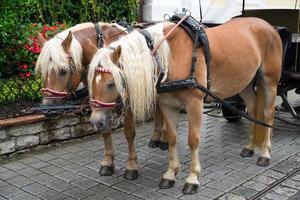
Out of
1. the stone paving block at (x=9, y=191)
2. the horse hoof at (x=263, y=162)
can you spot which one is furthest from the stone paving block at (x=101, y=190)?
Answer: the horse hoof at (x=263, y=162)

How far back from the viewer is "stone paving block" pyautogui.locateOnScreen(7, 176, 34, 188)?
4277 millimetres

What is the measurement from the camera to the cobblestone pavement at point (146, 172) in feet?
13.0

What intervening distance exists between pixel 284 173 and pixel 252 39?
4.99 ft

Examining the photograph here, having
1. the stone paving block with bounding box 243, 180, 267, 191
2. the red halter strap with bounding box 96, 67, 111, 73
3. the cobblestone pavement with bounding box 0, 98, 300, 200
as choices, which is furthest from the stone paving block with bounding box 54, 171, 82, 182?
the stone paving block with bounding box 243, 180, 267, 191

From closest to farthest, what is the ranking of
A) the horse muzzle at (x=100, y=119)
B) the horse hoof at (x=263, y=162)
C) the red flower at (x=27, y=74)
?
the horse muzzle at (x=100, y=119) < the horse hoof at (x=263, y=162) < the red flower at (x=27, y=74)

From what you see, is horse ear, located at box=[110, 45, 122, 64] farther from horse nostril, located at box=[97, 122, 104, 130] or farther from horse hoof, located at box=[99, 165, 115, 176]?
horse hoof, located at box=[99, 165, 115, 176]

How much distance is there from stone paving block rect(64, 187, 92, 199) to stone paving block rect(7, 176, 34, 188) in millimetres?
535

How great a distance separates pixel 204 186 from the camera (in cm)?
409

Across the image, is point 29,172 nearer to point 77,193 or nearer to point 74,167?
point 74,167

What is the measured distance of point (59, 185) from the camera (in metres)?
4.22

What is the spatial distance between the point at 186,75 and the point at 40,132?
2483 millimetres

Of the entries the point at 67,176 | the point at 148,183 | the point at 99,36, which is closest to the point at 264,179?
the point at 148,183

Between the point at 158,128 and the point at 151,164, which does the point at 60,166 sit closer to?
the point at 151,164

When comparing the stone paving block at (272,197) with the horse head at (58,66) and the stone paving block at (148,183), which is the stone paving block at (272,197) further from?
the horse head at (58,66)
